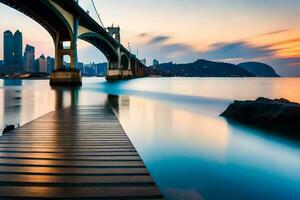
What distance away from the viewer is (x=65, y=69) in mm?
51438

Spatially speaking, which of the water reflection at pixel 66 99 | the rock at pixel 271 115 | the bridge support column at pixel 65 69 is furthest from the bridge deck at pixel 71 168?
the bridge support column at pixel 65 69

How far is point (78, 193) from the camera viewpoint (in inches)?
127

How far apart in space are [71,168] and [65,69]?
49746 mm

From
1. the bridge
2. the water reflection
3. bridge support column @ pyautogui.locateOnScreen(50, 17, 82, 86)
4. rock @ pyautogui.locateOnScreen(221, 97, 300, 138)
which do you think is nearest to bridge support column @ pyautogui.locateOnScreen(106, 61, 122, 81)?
the bridge

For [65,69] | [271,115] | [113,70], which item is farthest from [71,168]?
[113,70]

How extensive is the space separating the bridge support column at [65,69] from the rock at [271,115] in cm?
4037

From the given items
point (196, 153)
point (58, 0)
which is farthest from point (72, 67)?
point (196, 153)

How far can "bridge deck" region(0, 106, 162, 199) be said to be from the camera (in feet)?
10.7

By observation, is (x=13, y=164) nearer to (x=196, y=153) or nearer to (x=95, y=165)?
(x=95, y=165)

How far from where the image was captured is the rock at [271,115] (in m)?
11.6

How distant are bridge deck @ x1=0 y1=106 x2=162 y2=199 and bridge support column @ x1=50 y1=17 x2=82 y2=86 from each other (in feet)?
149

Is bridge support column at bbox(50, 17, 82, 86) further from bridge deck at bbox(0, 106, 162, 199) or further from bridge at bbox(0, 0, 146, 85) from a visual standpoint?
bridge deck at bbox(0, 106, 162, 199)

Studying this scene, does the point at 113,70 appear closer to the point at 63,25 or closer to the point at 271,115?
the point at 63,25

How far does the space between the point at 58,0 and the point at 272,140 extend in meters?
37.5
